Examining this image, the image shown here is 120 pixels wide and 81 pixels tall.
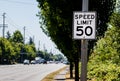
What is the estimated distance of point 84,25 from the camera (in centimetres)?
1045

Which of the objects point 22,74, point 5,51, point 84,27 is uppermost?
point 84,27

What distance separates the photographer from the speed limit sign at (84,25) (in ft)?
34.1

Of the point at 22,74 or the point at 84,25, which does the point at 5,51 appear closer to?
the point at 22,74

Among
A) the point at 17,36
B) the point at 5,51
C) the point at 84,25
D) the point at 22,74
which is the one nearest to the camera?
the point at 84,25

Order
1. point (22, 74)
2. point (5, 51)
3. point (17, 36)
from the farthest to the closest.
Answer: point (17, 36), point (5, 51), point (22, 74)

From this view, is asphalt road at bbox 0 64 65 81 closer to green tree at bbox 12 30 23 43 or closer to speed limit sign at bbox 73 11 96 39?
speed limit sign at bbox 73 11 96 39

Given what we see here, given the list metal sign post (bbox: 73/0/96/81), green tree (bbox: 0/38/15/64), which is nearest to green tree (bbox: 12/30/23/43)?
green tree (bbox: 0/38/15/64)

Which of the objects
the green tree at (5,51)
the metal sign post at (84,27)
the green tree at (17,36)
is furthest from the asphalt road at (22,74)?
the green tree at (17,36)

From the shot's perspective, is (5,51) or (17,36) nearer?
(5,51)

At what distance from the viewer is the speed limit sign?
10405 mm

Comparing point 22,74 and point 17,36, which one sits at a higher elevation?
point 17,36

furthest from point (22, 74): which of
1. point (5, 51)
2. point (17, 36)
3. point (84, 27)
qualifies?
point (17, 36)

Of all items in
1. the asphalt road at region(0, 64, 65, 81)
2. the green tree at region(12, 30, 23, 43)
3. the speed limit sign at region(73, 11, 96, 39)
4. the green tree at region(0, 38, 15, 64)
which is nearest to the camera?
the speed limit sign at region(73, 11, 96, 39)

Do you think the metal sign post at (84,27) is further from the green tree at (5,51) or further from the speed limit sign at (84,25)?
the green tree at (5,51)
